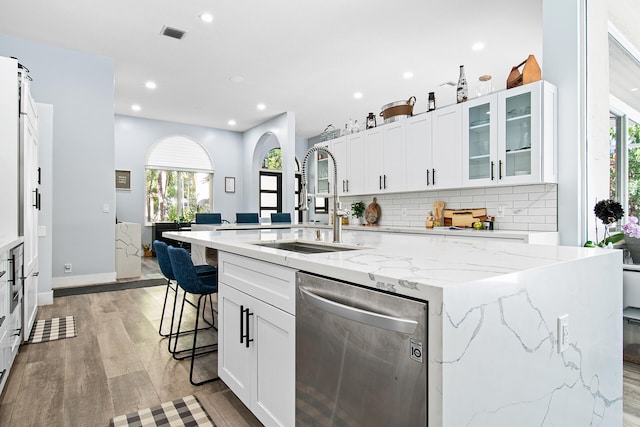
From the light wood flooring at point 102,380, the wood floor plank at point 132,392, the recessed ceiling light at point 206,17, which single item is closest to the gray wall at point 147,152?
the recessed ceiling light at point 206,17

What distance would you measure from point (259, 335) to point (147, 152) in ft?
25.3

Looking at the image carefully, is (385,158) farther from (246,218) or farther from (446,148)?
(246,218)

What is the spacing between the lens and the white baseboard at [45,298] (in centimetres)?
396

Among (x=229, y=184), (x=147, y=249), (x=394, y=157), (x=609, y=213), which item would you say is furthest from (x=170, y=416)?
(x=229, y=184)

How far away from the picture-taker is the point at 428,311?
0.84 m

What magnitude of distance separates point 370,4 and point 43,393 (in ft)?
13.3

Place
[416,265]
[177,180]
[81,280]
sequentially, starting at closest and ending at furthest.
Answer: [416,265], [81,280], [177,180]

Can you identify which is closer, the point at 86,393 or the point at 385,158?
the point at 86,393

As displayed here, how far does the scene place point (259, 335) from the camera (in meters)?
1.61

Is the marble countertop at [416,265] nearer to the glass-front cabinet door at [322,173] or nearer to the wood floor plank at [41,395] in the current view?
the wood floor plank at [41,395]

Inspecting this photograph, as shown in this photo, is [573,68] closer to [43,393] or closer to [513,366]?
[513,366]

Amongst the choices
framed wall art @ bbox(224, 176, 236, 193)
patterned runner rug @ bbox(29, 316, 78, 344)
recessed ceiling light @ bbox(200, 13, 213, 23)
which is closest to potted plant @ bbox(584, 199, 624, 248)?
recessed ceiling light @ bbox(200, 13, 213, 23)

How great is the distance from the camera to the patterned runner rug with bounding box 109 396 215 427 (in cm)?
177

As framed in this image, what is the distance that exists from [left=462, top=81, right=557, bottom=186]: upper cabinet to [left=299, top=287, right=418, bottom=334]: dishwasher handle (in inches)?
106
